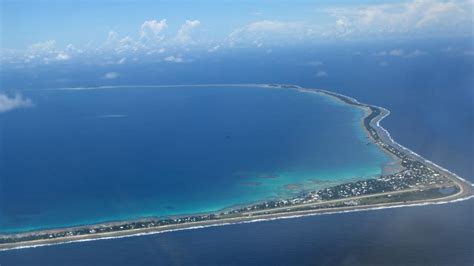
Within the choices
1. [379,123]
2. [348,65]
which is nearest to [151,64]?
[348,65]

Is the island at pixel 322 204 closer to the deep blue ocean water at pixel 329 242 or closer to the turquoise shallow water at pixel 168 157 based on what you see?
the deep blue ocean water at pixel 329 242

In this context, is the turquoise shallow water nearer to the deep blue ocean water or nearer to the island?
the island

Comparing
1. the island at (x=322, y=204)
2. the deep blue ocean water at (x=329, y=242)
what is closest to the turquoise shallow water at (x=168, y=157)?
the island at (x=322, y=204)

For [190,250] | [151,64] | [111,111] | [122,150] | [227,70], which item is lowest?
[190,250]

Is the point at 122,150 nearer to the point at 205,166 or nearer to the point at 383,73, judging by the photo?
the point at 205,166

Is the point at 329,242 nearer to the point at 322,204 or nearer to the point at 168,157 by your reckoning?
the point at 322,204

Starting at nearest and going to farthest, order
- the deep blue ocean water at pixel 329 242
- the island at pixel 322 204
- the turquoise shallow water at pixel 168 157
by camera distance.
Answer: the deep blue ocean water at pixel 329 242, the island at pixel 322 204, the turquoise shallow water at pixel 168 157

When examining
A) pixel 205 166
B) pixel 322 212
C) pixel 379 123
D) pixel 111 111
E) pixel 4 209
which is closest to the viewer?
pixel 322 212
